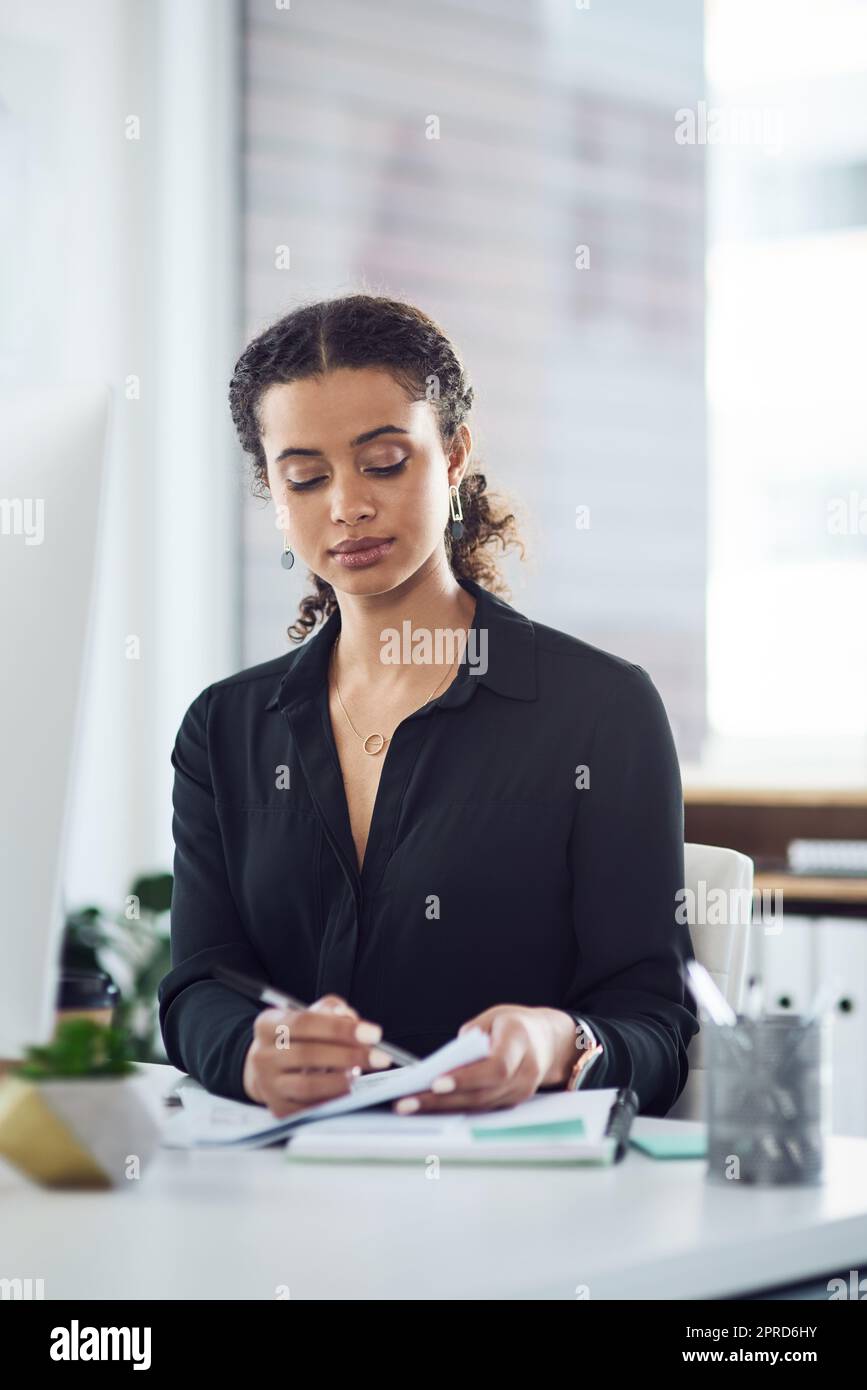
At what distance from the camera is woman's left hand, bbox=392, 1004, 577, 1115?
1.13 metres

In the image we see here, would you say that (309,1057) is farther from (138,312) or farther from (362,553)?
(138,312)

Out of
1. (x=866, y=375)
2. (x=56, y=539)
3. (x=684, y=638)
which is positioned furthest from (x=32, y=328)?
(x=56, y=539)

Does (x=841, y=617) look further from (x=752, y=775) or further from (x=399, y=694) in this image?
(x=399, y=694)

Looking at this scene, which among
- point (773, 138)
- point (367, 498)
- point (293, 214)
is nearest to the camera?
point (367, 498)

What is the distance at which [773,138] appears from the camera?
3729mm

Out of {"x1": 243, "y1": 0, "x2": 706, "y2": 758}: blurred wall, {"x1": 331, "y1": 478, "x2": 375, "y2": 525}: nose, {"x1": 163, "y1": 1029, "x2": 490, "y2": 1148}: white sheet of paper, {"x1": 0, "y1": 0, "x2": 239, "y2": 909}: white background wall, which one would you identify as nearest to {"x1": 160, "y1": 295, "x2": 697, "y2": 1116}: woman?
{"x1": 331, "y1": 478, "x2": 375, "y2": 525}: nose

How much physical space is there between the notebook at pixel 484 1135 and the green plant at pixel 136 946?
7.68ft

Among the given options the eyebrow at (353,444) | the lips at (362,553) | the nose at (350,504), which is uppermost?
the eyebrow at (353,444)

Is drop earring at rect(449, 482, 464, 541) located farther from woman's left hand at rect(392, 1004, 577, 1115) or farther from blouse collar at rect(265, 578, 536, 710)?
woman's left hand at rect(392, 1004, 577, 1115)

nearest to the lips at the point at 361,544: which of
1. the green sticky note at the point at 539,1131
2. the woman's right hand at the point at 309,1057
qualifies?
the woman's right hand at the point at 309,1057

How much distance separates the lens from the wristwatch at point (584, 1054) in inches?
48.4

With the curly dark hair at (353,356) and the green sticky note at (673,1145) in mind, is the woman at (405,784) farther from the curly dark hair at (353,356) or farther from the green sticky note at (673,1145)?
the green sticky note at (673,1145)

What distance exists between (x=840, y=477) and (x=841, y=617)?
13.0 inches

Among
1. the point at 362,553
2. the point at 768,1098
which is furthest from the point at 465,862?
the point at 768,1098
